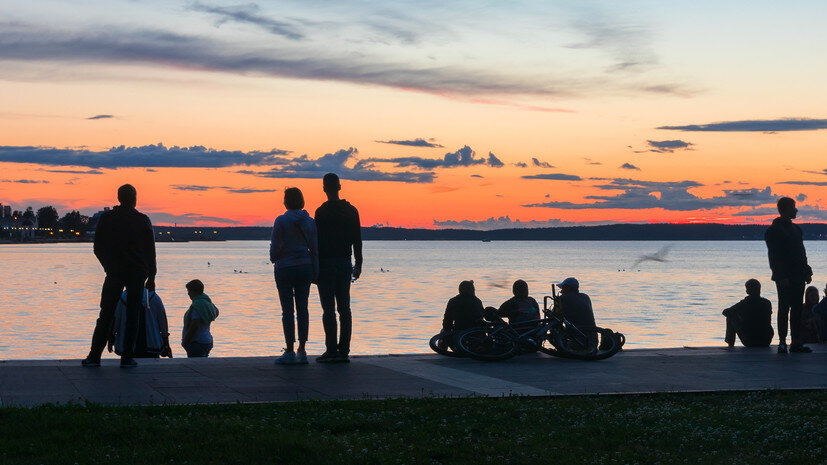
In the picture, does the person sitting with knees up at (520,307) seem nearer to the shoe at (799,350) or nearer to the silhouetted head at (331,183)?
the silhouetted head at (331,183)

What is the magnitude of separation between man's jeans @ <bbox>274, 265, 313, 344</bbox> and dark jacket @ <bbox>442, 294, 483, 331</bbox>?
279 centimetres

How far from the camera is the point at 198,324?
49.4 feet

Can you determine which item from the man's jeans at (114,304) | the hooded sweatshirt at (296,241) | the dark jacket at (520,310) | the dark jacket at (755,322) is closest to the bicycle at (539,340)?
the dark jacket at (520,310)

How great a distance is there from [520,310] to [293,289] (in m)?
4.35

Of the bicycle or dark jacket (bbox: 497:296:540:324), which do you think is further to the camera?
dark jacket (bbox: 497:296:540:324)

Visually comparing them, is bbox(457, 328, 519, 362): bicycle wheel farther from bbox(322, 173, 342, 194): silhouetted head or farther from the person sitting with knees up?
bbox(322, 173, 342, 194): silhouetted head

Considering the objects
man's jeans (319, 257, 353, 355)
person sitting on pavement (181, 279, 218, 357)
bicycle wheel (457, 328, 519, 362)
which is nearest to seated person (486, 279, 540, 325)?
bicycle wheel (457, 328, 519, 362)

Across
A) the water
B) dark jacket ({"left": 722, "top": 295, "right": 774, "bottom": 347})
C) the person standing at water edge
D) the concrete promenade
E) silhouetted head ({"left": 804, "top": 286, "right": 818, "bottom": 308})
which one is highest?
the person standing at water edge

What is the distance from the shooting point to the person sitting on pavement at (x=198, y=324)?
49.4 ft

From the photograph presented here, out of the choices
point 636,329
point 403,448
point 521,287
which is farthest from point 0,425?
point 636,329

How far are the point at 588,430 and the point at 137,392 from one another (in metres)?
4.32

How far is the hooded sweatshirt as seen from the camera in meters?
11.5

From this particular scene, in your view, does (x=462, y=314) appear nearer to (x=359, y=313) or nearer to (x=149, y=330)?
(x=149, y=330)

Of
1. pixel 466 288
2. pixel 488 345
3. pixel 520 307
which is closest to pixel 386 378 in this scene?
pixel 488 345
